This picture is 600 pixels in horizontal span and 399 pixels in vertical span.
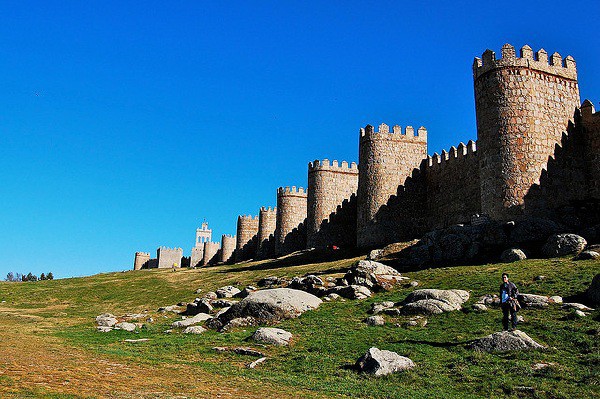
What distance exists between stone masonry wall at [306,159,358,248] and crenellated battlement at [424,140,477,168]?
14744 mm

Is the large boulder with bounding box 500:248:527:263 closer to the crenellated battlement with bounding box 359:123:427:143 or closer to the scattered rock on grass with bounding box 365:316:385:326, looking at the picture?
the scattered rock on grass with bounding box 365:316:385:326

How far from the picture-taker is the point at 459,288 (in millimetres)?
20359

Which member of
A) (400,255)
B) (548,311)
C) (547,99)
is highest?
(547,99)

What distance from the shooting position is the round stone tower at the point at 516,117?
99.5 ft

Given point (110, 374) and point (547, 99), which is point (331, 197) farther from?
point (110, 374)

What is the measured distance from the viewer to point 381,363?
40.1 ft

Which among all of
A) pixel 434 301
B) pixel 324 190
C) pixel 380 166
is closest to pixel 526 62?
pixel 380 166

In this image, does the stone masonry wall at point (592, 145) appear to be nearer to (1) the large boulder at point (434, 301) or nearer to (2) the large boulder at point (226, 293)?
(1) the large boulder at point (434, 301)

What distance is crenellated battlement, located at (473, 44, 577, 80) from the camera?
32.1 m

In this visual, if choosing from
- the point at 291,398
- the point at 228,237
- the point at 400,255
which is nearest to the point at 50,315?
the point at 400,255

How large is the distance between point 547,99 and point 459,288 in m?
17.2

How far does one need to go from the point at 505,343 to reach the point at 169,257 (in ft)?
346

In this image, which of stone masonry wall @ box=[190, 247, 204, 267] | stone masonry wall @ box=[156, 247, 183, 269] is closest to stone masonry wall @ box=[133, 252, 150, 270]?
stone masonry wall @ box=[156, 247, 183, 269]

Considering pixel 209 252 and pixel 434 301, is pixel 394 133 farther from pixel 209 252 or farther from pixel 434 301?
pixel 209 252
